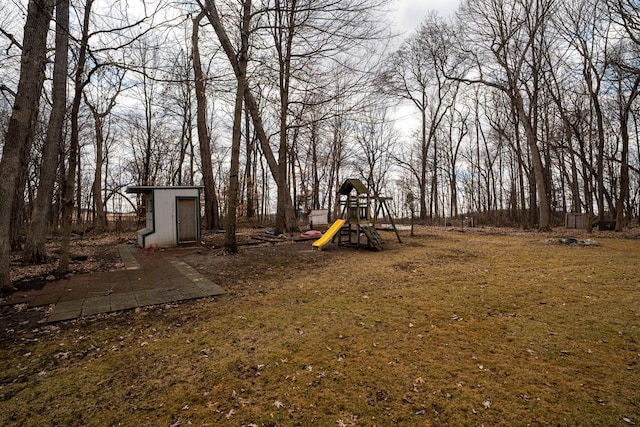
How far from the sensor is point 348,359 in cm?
281

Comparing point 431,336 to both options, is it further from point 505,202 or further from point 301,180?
point 505,202

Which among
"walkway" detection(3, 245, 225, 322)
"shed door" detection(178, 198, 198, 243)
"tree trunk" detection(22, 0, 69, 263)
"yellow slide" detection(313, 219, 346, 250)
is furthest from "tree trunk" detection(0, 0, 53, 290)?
"yellow slide" detection(313, 219, 346, 250)

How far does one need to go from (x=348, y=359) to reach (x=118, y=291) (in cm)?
420

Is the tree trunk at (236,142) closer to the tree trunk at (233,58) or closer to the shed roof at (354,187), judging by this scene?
the tree trunk at (233,58)

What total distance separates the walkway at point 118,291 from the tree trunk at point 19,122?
84cm

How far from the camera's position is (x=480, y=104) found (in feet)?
80.6

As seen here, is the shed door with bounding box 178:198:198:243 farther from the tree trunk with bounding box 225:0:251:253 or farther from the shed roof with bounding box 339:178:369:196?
the shed roof with bounding box 339:178:369:196

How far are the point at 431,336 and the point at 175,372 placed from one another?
252 cm

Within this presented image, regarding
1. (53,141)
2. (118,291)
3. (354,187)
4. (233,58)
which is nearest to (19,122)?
(53,141)

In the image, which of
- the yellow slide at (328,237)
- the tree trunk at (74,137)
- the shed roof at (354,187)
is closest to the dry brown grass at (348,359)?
the tree trunk at (74,137)

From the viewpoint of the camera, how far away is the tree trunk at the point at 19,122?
186 inches

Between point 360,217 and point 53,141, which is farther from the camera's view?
point 360,217

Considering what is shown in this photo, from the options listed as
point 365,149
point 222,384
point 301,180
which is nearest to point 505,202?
point 365,149

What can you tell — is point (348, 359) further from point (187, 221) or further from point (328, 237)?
point (187, 221)
